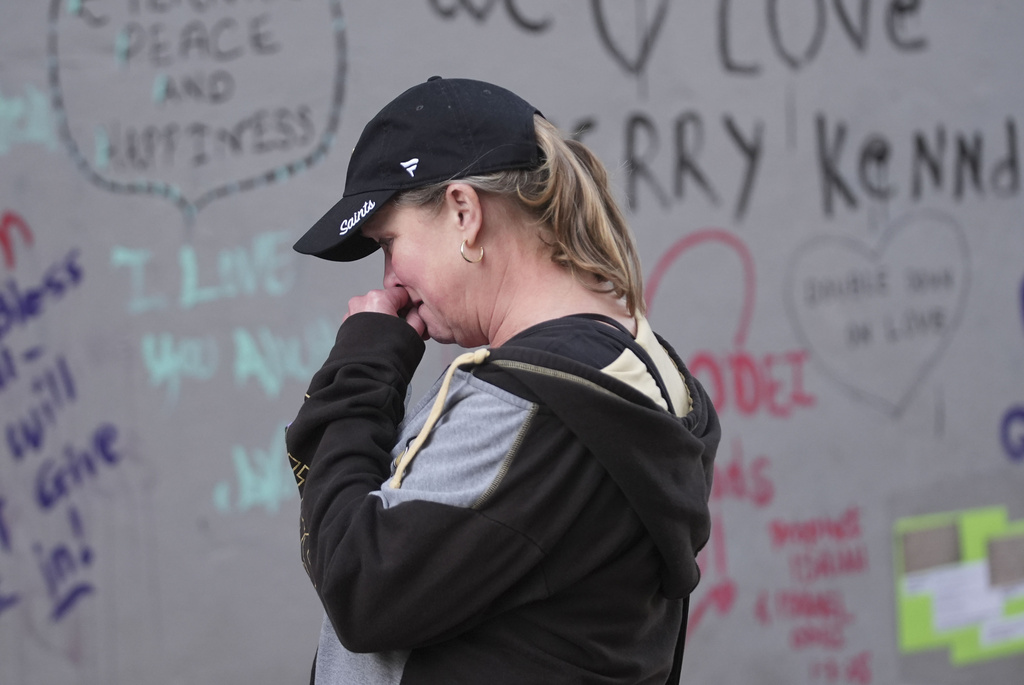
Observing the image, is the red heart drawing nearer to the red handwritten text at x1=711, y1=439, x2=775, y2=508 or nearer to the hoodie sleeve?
the red handwritten text at x1=711, y1=439, x2=775, y2=508

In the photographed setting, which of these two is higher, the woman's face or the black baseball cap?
the black baseball cap

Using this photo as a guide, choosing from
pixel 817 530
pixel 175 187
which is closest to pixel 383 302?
pixel 175 187

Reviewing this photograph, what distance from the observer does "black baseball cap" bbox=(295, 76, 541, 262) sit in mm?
1248

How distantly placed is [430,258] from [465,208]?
87mm

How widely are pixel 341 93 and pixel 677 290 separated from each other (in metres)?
1.23

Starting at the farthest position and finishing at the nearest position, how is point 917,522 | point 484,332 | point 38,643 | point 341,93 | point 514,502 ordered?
point 917,522
point 341,93
point 38,643
point 484,332
point 514,502

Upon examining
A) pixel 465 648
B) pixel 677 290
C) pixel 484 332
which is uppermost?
Answer: pixel 484 332

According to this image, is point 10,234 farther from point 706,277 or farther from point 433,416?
point 706,277

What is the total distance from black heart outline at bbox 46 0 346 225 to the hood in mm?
1686

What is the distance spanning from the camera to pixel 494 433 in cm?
112

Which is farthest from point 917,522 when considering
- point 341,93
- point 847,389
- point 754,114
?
point 341,93

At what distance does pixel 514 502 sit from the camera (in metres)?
1.09

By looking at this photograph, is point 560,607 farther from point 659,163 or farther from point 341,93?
point 659,163

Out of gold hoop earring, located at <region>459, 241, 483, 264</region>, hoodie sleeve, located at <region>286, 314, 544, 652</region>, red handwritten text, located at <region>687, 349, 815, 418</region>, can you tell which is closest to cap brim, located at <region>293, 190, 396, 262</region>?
gold hoop earring, located at <region>459, 241, 483, 264</region>
